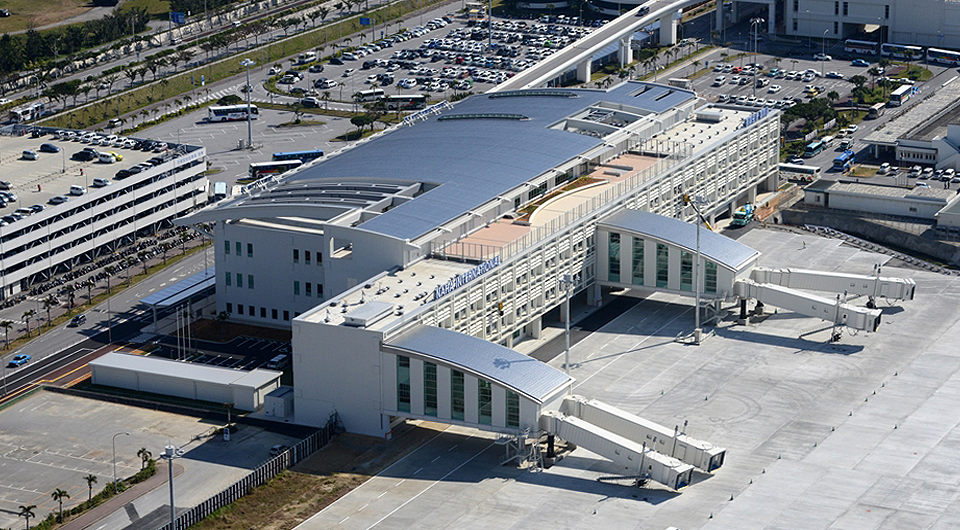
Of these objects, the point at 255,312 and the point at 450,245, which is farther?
the point at 255,312

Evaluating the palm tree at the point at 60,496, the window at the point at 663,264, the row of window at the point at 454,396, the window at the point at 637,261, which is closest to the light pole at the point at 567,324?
the window at the point at 637,261

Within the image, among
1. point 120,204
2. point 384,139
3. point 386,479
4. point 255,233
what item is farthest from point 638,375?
point 120,204

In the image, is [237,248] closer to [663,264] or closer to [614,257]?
[614,257]

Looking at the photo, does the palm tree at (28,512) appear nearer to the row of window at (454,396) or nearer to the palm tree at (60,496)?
the palm tree at (60,496)

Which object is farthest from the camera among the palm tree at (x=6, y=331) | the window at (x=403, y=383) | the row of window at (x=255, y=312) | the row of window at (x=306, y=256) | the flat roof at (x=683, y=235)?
the row of window at (x=255, y=312)

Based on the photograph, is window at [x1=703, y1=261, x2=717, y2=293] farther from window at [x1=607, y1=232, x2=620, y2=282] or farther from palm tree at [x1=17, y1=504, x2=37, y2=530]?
palm tree at [x1=17, y1=504, x2=37, y2=530]

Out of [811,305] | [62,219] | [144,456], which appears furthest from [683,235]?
[62,219]

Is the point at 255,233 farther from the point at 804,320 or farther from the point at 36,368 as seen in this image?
the point at 804,320
